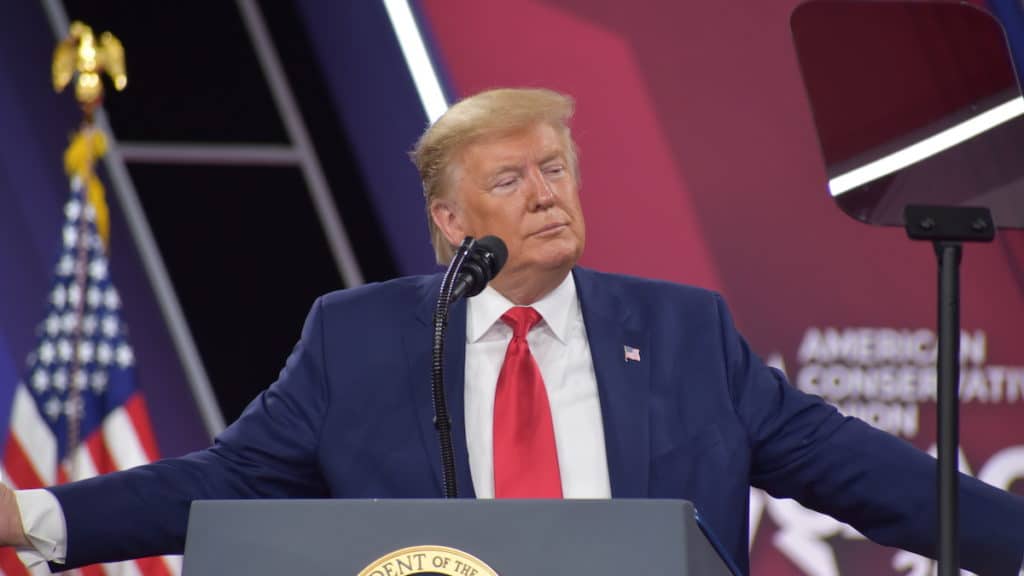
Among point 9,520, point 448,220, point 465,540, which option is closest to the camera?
point 465,540

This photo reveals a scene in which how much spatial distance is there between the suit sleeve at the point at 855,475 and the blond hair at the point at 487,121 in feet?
1.43

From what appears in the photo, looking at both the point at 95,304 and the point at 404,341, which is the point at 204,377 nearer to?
the point at 95,304

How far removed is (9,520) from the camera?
1.69m

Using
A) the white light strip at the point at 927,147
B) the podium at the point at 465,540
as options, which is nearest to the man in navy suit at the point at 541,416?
the white light strip at the point at 927,147

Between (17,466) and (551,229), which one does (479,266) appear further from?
(17,466)

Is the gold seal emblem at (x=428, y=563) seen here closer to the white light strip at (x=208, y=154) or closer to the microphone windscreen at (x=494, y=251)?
the microphone windscreen at (x=494, y=251)

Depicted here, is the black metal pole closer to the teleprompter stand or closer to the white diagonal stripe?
the teleprompter stand

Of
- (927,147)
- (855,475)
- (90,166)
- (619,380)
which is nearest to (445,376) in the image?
(619,380)

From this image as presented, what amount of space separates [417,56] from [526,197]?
130 centimetres

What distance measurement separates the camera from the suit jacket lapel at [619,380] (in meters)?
1.91

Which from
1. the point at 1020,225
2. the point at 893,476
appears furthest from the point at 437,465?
the point at 1020,225

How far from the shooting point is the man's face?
6.96 feet

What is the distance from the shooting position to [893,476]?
74.1 inches

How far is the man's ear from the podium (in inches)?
41.5
